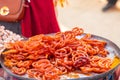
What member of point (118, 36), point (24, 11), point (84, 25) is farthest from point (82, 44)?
point (84, 25)

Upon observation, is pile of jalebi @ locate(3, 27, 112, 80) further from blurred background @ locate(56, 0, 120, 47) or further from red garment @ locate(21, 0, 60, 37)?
blurred background @ locate(56, 0, 120, 47)

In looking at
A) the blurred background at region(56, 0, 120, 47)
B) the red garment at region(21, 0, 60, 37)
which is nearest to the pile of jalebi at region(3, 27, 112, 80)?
the red garment at region(21, 0, 60, 37)

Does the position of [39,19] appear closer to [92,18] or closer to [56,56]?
[56,56]

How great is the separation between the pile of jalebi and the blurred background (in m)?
1.75

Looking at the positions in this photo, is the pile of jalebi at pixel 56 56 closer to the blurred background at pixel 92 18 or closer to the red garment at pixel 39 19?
the red garment at pixel 39 19

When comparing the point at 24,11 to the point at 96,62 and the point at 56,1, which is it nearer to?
the point at 56,1

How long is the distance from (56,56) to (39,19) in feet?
1.72

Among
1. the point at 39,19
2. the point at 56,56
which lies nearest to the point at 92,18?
the point at 39,19

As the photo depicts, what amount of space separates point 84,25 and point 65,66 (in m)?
2.20

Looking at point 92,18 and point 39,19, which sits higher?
point 39,19

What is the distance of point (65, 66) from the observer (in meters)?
0.79

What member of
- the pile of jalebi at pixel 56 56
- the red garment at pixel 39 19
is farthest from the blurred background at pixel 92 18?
the pile of jalebi at pixel 56 56

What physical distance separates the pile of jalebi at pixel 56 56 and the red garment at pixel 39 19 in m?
0.37

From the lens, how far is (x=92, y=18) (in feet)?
10.3
